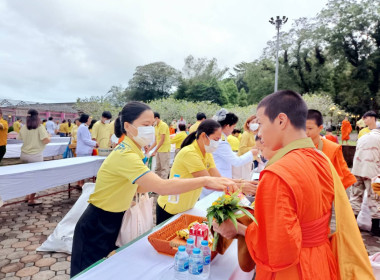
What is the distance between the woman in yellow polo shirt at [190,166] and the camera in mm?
2590

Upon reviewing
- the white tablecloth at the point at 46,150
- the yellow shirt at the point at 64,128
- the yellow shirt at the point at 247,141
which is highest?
the yellow shirt at the point at 247,141

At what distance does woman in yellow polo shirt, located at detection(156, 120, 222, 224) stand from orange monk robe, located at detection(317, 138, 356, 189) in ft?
4.91

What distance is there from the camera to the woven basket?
178 cm

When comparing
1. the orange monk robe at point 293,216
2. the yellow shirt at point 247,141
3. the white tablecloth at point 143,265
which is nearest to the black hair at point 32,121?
the yellow shirt at point 247,141

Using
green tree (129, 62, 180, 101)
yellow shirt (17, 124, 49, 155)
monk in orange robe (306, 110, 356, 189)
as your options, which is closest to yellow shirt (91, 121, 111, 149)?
yellow shirt (17, 124, 49, 155)

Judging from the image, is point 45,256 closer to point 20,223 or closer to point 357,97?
point 20,223

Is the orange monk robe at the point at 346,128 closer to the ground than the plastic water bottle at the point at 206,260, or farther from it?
farther from it

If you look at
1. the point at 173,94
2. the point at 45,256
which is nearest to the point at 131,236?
the point at 45,256

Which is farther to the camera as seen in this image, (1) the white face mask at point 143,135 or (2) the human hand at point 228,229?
(1) the white face mask at point 143,135

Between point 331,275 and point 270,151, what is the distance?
2.07ft

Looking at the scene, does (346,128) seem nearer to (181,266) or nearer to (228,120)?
(228,120)

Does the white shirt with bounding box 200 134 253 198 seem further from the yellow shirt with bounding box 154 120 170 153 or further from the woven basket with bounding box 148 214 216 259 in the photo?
the yellow shirt with bounding box 154 120 170 153

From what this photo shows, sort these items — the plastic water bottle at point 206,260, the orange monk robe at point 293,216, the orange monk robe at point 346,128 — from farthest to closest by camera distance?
the orange monk robe at point 346,128 → the plastic water bottle at point 206,260 → the orange monk robe at point 293,216

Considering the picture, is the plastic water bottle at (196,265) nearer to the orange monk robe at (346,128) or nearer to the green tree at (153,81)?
the orange monk robe at (346,128)
